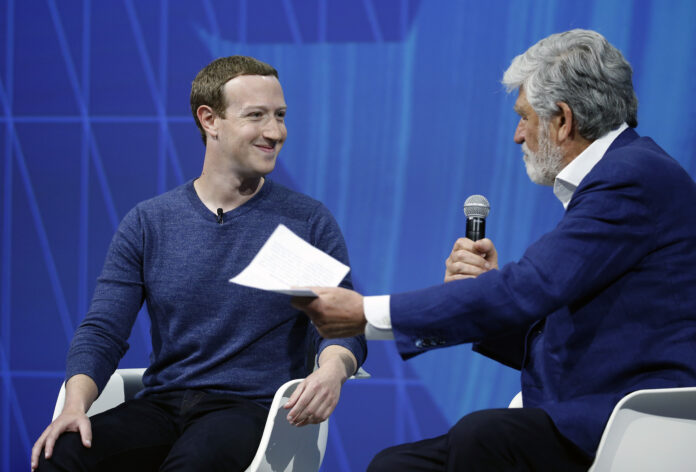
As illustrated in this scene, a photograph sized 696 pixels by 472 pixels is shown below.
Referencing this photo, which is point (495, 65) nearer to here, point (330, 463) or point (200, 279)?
point (200, 279)

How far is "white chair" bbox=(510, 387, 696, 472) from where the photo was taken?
4.77ft

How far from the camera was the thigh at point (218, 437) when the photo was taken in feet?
5.77

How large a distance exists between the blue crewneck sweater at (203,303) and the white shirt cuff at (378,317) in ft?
1.61

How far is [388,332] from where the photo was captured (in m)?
1.57

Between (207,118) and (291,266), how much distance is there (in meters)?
0.90

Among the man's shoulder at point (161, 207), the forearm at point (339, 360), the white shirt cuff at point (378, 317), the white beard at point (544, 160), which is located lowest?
the forearm at point (339, 360)

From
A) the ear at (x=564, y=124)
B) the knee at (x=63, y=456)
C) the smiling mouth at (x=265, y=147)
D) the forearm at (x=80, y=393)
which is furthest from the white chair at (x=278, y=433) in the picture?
the ear at (x=564, y=124)

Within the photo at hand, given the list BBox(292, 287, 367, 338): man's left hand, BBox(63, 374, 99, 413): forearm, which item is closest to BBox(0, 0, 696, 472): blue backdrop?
BBox(63, 374, 99, 413): forearm

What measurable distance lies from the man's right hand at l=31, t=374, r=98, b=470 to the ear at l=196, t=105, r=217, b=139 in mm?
→ 765

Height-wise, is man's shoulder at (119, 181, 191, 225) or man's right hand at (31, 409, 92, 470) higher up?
man's shoulder at (119, 181, 191, 225)

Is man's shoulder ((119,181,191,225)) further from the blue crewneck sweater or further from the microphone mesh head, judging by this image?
the microphone mesh head

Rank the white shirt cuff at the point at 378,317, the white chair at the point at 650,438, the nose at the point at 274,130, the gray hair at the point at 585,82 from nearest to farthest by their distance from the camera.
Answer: the white chair at the point at 650,438
the white shirt cuff at the point at 378,317
the gray hair at the point at 585,82
the nose at the point at 274,130

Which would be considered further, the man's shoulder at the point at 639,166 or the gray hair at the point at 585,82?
the gray hair at the point at 585,82

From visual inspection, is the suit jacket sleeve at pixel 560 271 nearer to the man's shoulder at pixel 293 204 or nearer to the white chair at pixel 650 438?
the white chair at pixel 650 438
